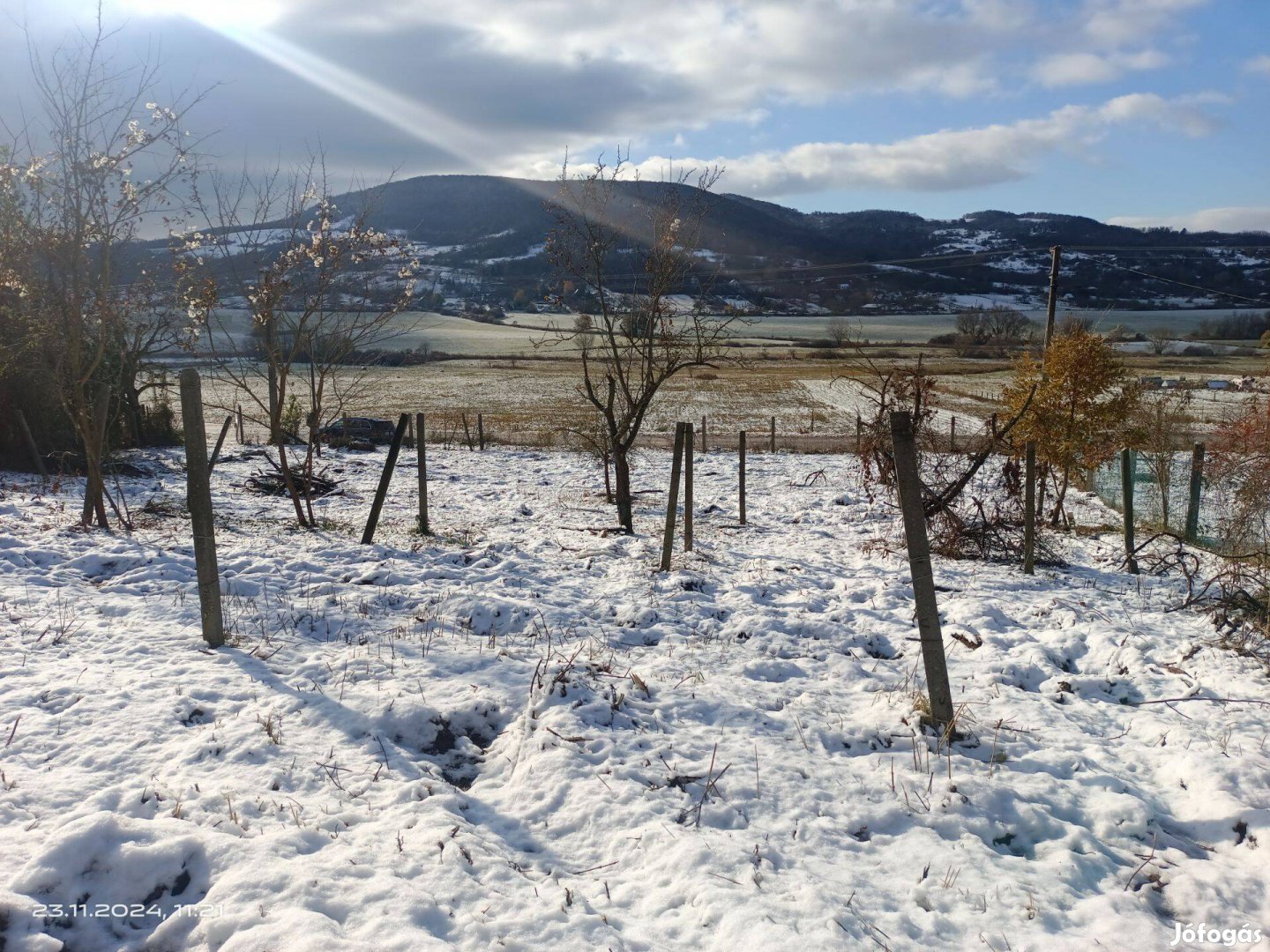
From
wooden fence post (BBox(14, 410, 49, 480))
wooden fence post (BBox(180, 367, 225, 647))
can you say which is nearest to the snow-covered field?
wooden fence post (BBox(180, 367, 225, 647))

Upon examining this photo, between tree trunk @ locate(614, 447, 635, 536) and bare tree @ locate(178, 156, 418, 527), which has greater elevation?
bare tree @ locate(178, 156, 418, 527)

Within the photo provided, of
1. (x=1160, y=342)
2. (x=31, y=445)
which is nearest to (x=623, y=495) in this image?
(x=31, y=445)

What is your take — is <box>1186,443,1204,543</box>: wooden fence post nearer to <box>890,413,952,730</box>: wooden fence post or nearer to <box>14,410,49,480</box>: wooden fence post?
<box>890,413,952,730</box>: wooden fence post

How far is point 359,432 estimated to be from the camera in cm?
2711

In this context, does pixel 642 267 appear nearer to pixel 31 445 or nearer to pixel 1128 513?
pixel 1128 513

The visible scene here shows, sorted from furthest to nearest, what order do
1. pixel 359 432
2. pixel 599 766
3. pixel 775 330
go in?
pixel 775 330, pixel 359 432, pixel 599 766

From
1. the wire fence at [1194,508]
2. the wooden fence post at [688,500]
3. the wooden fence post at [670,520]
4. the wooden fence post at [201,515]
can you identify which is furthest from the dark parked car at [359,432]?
the wire fence at [1194,508]

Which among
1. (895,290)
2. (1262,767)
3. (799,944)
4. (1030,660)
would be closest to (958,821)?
(799,944)

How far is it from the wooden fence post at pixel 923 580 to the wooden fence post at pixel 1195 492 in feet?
29.9

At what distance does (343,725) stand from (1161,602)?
27.2 ft

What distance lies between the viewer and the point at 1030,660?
6352mm

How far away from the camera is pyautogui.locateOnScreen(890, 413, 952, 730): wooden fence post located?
5035 millimetres

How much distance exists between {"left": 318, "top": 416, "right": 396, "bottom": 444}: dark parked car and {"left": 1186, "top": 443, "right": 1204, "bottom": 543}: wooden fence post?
881 inches

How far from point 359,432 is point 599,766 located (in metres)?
24.8
